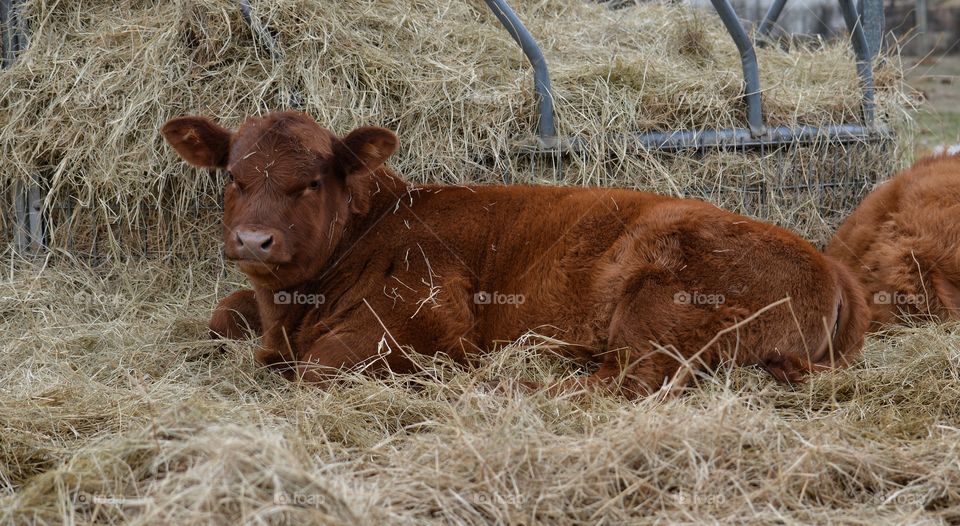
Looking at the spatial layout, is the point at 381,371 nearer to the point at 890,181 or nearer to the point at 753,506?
the point at 753,506

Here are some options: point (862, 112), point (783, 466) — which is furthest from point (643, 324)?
point (862, 112)

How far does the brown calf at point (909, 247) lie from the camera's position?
15.9 ft

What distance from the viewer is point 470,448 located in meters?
2.94

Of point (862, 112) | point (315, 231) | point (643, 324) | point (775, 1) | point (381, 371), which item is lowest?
point (381, 371)

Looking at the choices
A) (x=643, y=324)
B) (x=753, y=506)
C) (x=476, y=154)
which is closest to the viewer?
(x=753, y=506)

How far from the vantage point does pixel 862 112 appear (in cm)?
577

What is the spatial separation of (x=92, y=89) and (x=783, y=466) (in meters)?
4.16

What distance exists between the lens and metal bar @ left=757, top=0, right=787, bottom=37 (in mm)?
6825

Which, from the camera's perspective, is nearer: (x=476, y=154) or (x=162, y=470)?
(x=162, y=470)
